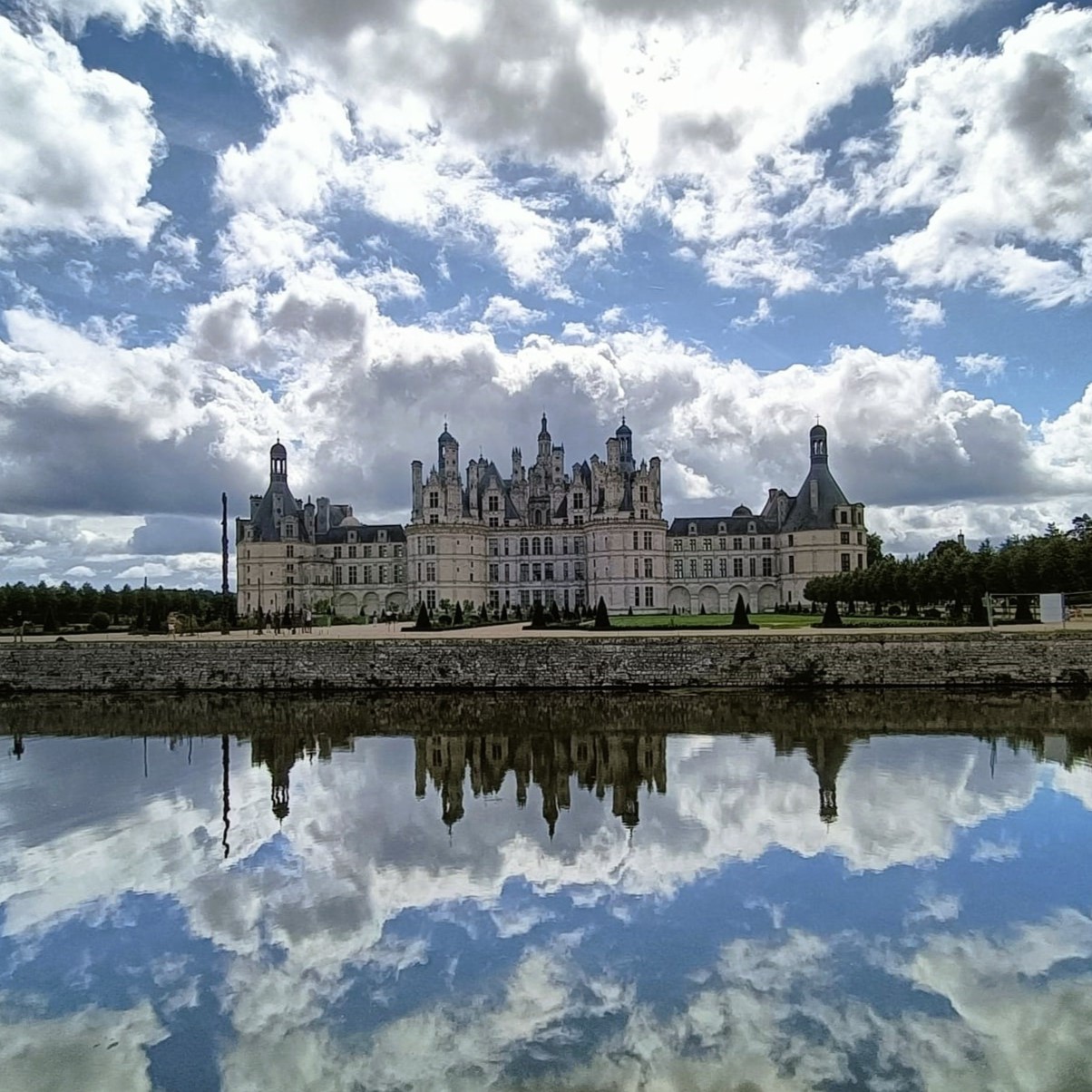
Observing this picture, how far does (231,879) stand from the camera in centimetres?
1158

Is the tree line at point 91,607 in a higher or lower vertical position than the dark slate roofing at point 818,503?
lower

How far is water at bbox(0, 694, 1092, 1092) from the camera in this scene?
7.30 metres

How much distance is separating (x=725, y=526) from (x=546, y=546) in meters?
12.4

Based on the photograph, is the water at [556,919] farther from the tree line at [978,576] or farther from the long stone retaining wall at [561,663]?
the tree line at [978,576]

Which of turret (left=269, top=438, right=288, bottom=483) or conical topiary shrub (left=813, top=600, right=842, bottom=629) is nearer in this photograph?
conical topiary shrub (left=813, top=600, right=842, bottom=629)

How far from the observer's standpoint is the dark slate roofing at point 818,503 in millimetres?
60094

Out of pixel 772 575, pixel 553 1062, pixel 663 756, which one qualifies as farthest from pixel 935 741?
pixel 772 575

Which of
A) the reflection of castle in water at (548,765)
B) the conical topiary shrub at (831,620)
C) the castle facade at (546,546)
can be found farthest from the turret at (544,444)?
the reflection of castle in water at (548,765)

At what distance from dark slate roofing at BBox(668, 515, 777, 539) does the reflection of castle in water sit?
146 feet

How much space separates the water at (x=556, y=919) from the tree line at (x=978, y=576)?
53.3ft

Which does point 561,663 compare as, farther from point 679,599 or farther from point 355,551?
point 355,551

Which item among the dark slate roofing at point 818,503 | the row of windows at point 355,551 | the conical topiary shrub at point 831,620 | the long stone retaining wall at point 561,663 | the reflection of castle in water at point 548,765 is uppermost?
the dark slate roofing at point 818,503

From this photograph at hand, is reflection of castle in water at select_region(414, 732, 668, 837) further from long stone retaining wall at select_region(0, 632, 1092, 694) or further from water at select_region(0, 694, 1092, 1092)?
long stone retaining wall at select_region(0, 632, 1092, 694)

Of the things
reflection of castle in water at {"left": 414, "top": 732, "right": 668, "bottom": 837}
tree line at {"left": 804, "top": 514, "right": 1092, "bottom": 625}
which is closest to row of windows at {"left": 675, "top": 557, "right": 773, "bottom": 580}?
tree line at {"left": 804, "top": 514, "right": 1092, "bottom": 625}
